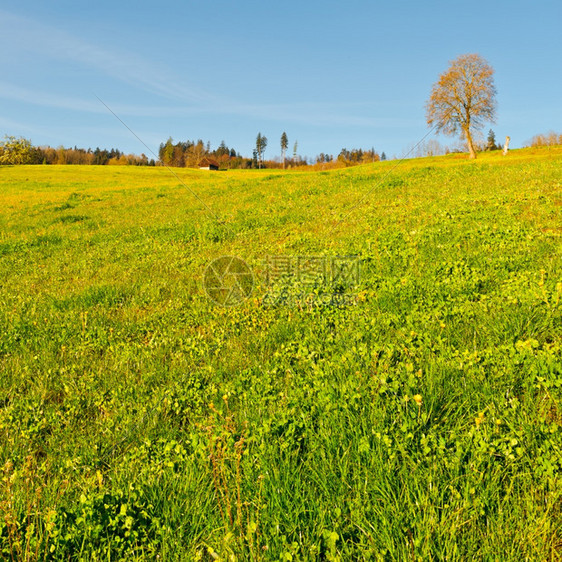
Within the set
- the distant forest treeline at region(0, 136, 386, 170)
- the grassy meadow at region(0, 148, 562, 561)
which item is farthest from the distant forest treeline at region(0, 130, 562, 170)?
the grassy meadow at region(0, 148, 562, 561)

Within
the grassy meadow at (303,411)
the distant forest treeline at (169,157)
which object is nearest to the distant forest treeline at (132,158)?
the distant forest treeline at (169,157)

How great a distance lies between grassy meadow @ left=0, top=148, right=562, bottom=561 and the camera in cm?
235

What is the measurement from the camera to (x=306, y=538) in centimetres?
232

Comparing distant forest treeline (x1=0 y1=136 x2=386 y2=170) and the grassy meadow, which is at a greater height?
distant forest treeline (x1=0 y1=136 x2=386 y2=170)

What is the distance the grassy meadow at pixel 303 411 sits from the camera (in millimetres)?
2348

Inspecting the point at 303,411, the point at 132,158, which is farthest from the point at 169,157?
the point at 303,411

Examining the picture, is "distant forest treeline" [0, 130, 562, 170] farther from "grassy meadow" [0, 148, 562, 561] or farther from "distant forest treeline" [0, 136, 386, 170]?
"grassy meadow" [0, 148, 562, 561]

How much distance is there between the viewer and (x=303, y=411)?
3500mm

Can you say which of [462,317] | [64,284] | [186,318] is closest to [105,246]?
[64,284]

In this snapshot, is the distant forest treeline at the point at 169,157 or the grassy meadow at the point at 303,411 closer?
the grassy meadow at the point at 303,411

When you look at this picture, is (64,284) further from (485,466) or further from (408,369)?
(485,466)

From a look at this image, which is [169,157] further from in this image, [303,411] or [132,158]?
[303,411]

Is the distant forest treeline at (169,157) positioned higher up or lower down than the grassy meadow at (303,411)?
higher up

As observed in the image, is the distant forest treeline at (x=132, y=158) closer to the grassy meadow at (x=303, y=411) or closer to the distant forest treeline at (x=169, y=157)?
the distant forest treeline at (x=169, y=157)
